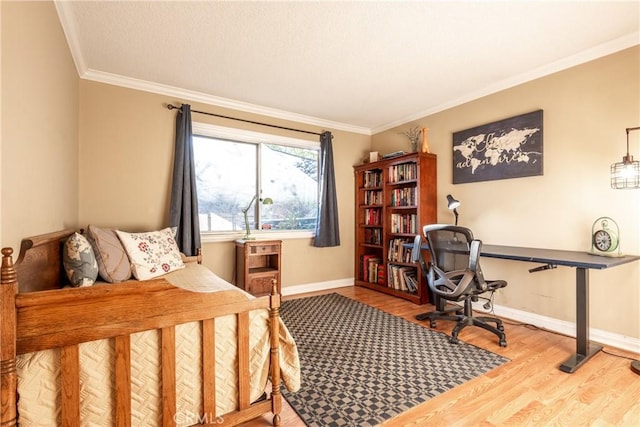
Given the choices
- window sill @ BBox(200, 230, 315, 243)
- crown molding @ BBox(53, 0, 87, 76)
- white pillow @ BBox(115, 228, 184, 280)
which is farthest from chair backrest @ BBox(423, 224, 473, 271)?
crown molding @ BBox(53, 0, 87, 76)

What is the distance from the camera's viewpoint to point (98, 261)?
6.56 ft

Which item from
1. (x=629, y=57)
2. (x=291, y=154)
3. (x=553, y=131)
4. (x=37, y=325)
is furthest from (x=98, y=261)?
(x=629, y=57)

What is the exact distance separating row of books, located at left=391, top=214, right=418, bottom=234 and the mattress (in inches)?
98.2

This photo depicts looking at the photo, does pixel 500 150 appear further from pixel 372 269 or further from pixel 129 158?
pixel 129 158

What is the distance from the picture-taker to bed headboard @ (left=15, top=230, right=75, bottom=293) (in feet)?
4.19

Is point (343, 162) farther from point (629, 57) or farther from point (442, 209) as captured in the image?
point (629, 57)

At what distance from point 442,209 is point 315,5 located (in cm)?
253

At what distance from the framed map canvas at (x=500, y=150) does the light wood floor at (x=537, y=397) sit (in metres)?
1.56

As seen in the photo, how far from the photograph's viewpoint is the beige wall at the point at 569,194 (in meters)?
2.20

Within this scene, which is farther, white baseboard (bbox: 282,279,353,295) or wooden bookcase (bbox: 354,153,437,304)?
white baseboard (bbox: 282,279,353,295)

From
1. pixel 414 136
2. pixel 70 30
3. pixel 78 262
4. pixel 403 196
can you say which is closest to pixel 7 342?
pixel 78 262

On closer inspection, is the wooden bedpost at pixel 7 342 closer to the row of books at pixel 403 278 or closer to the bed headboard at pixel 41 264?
the bed headboard at pixel 41 264

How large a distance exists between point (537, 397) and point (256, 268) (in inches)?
108

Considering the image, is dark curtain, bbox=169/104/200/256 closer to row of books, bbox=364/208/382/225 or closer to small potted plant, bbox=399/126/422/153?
row of books, bbox=364/208/382/225
